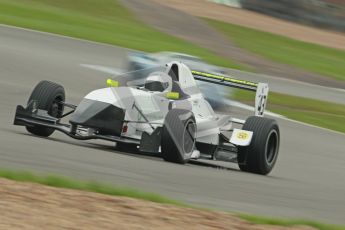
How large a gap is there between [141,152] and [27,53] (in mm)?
11308

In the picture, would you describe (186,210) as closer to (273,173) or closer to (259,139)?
(259,139)

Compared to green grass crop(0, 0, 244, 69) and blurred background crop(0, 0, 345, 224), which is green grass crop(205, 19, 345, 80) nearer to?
blurred background crop(0, 0, 345, 224)

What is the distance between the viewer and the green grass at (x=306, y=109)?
21.4 meters

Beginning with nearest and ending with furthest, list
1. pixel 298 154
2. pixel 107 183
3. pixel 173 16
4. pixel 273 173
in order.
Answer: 1. pixel 107 183
2. pixel 273 173
3. pixel 298 154
4. pixel 173 16

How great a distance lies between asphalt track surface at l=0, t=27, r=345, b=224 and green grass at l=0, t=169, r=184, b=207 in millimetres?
646

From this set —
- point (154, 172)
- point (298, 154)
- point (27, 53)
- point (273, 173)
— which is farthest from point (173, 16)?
point (154, 172)

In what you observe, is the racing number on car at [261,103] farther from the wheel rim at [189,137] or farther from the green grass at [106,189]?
the green grass at [106,189]

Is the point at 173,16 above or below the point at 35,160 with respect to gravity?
above

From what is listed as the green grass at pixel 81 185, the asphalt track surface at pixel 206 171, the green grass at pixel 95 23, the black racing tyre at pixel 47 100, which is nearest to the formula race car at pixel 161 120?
the black racing tyre at pixel 47 100

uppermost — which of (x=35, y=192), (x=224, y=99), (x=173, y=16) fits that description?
(x=173, y=16)

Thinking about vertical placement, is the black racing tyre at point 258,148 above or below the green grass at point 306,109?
below

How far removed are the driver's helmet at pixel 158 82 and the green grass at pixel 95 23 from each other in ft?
50.4

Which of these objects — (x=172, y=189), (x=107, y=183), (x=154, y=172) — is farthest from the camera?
(x=154, y=172)

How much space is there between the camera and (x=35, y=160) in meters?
9.44
